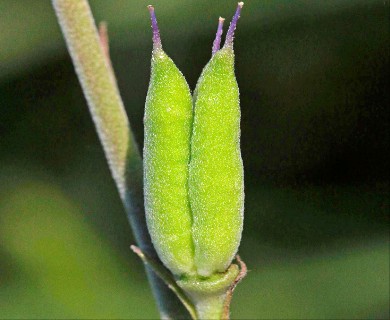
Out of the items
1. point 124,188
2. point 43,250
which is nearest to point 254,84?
point 43,250

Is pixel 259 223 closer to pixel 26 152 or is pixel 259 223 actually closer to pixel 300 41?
pixel 300 41

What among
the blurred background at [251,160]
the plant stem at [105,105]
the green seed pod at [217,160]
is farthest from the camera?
the blurred background at [251,160]

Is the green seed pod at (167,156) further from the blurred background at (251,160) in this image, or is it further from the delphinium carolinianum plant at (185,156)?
the blurred background at (251,160)

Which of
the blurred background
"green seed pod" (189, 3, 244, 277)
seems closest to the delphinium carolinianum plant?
"green seed pod" (189, 3, 244, 277)

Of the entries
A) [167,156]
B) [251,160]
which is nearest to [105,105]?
[167,156]

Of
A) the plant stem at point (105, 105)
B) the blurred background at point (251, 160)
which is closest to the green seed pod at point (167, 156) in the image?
the plant stem at point (105, 105)

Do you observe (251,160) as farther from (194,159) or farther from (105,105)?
(194,159)

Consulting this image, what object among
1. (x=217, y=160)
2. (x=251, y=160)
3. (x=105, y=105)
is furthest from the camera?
(x=251, y=160)
